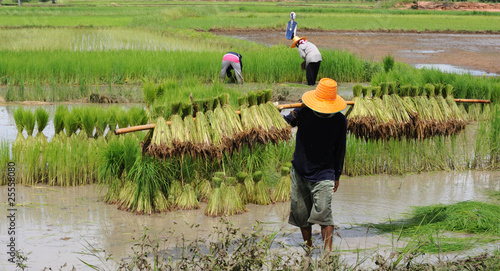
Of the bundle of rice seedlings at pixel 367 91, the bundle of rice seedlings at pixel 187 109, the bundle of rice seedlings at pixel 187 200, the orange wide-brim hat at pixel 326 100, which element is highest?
the orange wide-brim hat at pixel 326 100

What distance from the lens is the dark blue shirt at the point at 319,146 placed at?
12.2 ft

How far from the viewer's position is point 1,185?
5.56 meters

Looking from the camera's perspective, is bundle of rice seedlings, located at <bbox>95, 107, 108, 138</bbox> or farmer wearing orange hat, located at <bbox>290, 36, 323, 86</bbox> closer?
bundle of rice seedlings, located at <bbox>95, 107, 108, 138</bbox>

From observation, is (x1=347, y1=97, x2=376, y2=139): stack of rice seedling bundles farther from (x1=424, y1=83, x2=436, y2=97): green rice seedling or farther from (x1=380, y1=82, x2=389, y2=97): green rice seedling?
(x1=424, y1=83, x2=436, y2=97): green rice seedling

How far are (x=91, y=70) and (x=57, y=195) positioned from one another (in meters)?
6.43

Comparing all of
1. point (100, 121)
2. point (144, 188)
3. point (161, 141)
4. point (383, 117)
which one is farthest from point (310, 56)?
point (161, 141)

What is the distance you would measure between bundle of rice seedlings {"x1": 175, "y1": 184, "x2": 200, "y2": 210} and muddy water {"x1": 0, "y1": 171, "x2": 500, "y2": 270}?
103mm

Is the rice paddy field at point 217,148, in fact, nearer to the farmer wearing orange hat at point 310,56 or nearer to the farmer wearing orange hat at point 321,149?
the farmer wearing orange hat at point 321,149

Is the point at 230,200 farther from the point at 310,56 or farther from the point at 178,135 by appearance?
the point at 310,56

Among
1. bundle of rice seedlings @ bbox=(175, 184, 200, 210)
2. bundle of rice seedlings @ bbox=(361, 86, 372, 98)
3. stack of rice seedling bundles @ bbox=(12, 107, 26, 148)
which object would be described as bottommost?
bundle of rice seedlings @ bbox=(175, 184, 200, 210)

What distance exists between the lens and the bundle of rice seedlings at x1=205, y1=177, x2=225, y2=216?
188 inches

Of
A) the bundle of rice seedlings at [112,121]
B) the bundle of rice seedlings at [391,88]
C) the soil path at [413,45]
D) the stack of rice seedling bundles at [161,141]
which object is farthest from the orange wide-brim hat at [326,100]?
the soil path at [413,45]

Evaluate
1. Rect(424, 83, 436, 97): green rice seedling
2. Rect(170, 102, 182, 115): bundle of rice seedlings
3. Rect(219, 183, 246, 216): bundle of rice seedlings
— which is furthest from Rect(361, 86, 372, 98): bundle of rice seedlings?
Rect(170, 102, 182, 115): bundle of rice seedlings

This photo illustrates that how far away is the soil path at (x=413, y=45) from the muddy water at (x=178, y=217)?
390 inches
